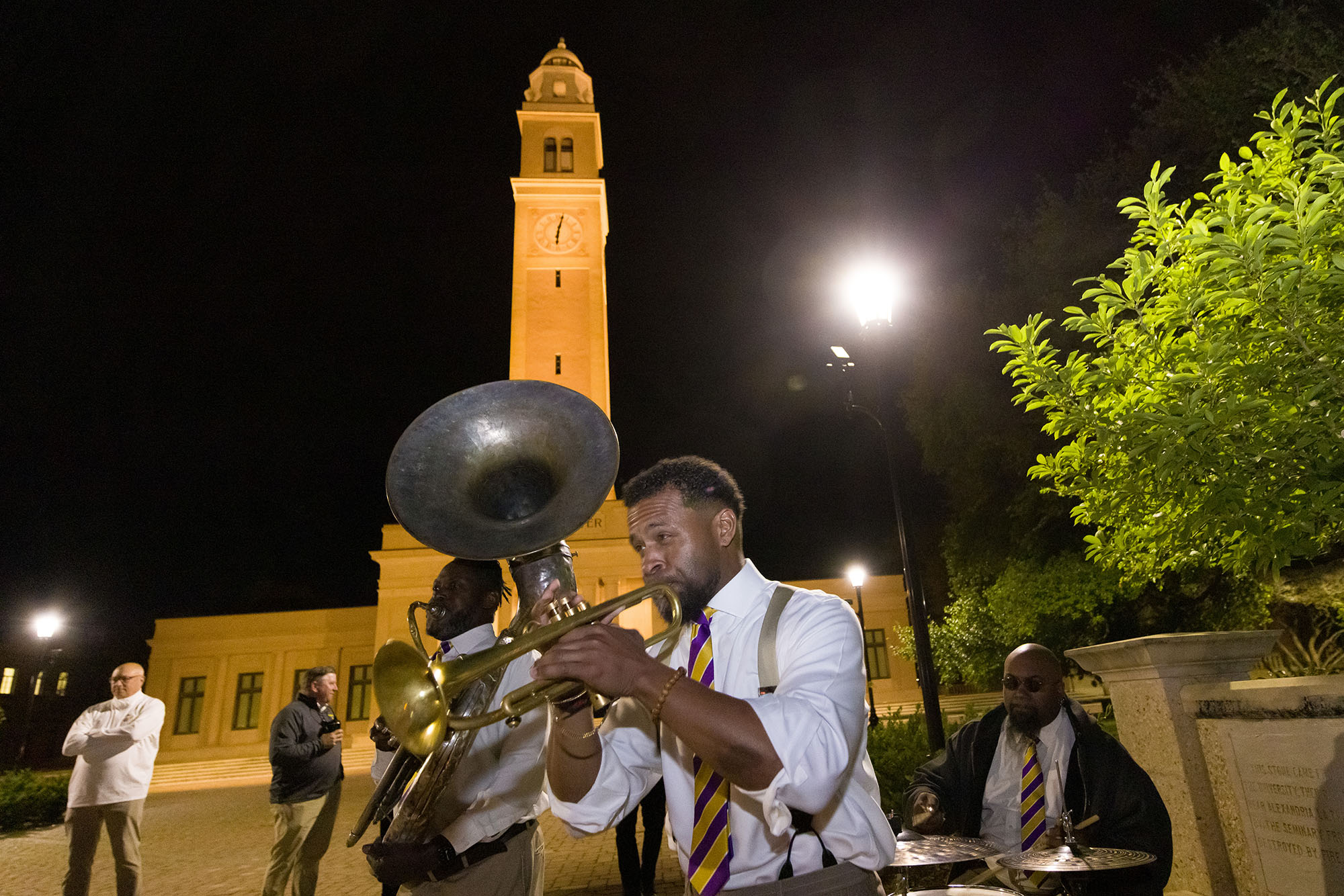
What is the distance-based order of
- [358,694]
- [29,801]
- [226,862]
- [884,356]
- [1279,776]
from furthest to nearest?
[358,694], [29,801], [226,862], [884,356], [1279,776]

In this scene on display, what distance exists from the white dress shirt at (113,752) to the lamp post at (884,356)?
650 centimetres

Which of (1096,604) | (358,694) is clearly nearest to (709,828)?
(1096,604)

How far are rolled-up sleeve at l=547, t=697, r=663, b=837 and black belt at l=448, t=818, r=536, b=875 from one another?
1.22 meters

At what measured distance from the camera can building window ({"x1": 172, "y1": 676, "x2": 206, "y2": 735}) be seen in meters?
30.9

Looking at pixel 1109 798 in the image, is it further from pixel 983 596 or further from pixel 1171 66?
pixel 983 596

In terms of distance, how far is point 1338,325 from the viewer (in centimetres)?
342

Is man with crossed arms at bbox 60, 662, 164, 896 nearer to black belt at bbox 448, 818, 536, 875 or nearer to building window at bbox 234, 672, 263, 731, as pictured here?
black belt at bbox 448, 818, 536, 875

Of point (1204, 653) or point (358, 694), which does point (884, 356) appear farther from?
point (358, 694)

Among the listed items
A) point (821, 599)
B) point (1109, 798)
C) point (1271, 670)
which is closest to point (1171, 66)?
point (1271, 670)

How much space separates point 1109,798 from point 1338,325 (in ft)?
8.13

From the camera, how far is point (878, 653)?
3133cm

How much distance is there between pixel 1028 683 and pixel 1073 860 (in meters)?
1.18

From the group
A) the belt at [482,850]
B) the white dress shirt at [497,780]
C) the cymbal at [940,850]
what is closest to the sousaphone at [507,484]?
the white dress shirt at [497,780]

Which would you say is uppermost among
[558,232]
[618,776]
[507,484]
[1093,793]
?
[558,232]
